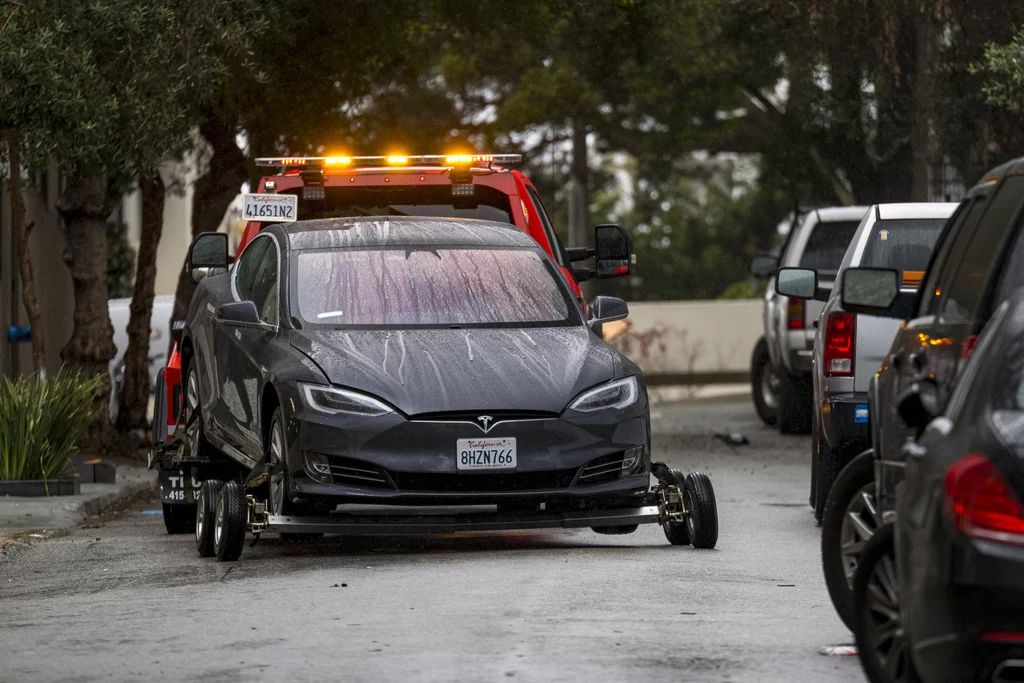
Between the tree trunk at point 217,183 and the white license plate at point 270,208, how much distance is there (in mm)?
7560

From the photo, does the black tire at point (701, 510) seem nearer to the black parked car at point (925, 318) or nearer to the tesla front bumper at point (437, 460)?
the tesla front bumper at point (437, 460)

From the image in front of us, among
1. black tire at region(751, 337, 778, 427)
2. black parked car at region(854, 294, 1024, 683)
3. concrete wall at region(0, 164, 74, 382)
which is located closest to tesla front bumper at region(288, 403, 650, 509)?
black parked car at region(854, 294, 1024, 683)

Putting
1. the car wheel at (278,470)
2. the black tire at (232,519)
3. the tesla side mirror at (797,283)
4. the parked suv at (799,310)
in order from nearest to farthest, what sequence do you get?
1. the car wheel at (278,470)
2. the black tire at (232,519)
3. the tesla side mirror at (797,283)
4. the parked suv at (799,310)

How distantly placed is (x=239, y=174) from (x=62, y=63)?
5643 millimetres

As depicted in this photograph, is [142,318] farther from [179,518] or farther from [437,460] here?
[437,460]

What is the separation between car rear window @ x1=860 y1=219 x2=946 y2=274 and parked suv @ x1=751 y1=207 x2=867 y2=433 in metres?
6.05

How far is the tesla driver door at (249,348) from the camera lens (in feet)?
34.0

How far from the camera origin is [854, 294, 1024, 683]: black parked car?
485 centimetres

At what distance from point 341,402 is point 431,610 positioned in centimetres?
186

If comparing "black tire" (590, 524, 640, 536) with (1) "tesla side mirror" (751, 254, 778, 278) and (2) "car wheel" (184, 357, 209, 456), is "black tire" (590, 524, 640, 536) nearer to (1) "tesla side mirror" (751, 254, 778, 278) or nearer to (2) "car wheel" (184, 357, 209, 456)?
(2) "car wheel" (184, 357, 209, 456)

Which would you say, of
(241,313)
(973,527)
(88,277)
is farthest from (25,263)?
(973,527)

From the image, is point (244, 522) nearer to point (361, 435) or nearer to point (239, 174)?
point (361, 435)

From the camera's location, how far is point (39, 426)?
13.9m

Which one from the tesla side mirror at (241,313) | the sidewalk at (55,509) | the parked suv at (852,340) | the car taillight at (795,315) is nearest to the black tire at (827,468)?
the parked suv at (852,340)
